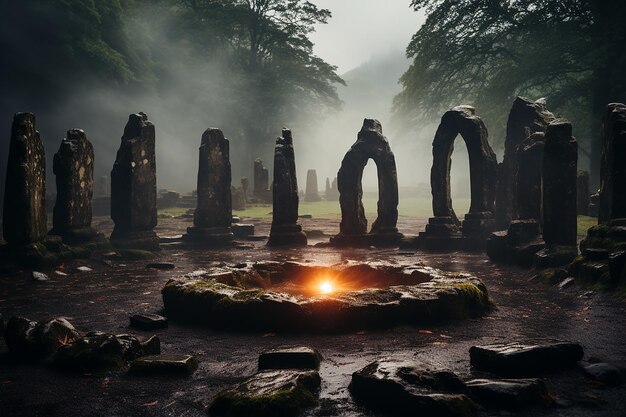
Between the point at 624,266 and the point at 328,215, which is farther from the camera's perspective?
the point at 328,215

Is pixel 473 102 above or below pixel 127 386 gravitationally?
above

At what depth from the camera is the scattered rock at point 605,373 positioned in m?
4.14

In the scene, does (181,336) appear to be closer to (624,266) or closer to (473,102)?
(624,266)

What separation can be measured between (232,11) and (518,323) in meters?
36.6

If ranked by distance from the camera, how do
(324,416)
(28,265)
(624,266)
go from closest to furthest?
1. (324,416)
2. (624,266)
3. (28,265)

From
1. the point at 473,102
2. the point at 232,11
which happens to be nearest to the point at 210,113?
the point at 232,11

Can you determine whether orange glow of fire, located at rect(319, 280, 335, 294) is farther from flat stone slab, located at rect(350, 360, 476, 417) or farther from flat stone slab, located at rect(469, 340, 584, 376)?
flat stone slab, located at rect(350, 360, 476, 417)

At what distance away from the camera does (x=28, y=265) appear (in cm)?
1076

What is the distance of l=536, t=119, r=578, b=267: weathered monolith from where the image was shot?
10.3 meters

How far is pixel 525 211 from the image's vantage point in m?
12.5

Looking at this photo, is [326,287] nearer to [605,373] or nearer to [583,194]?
[605,373]

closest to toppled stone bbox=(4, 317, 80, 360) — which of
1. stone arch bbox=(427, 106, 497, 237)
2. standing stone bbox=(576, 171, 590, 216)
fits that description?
stone arch bbox=(427, 106, 497, 237)

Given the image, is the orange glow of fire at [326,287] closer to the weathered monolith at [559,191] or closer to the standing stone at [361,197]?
the weathered monolith at [559,191]

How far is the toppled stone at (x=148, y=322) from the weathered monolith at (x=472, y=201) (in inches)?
403
